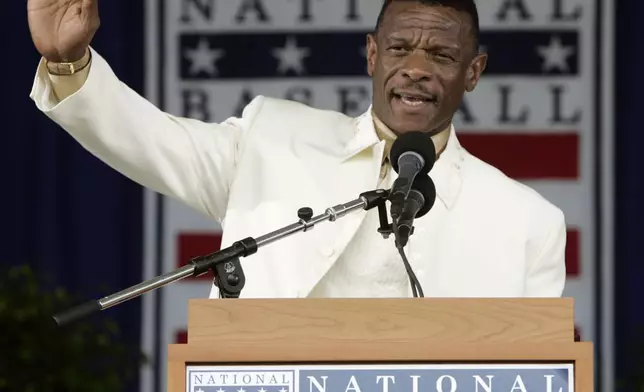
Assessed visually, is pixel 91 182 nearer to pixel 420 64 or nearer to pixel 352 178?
pixel 352 178

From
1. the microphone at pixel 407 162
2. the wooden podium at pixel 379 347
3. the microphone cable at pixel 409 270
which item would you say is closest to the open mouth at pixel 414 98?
the microphone at pixel 407 162

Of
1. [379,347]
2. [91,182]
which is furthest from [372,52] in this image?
[91,182]

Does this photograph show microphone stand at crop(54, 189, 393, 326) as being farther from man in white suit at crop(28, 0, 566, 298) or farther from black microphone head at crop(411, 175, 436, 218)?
man in white suit at crop(28, 0, 566, 298)

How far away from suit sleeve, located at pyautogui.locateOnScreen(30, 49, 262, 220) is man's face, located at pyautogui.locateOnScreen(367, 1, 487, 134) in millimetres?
323

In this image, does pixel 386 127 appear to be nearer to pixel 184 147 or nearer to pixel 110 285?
pixel 184 147

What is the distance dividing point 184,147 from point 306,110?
0.36 m

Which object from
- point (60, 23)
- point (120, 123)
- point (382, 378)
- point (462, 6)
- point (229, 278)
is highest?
point (462, 6)

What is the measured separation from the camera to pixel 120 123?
10.5 feet

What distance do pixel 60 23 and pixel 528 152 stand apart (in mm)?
2443

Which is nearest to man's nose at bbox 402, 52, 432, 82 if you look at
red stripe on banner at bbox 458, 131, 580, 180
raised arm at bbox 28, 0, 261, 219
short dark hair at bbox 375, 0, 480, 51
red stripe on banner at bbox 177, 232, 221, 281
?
short dark hair at bbox 375, 0, 480, 51

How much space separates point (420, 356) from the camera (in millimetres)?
2432

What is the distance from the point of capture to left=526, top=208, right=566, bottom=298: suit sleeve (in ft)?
10.9

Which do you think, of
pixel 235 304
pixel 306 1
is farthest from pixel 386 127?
pixel 306 1

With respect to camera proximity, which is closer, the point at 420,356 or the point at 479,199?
the point at 420,356
